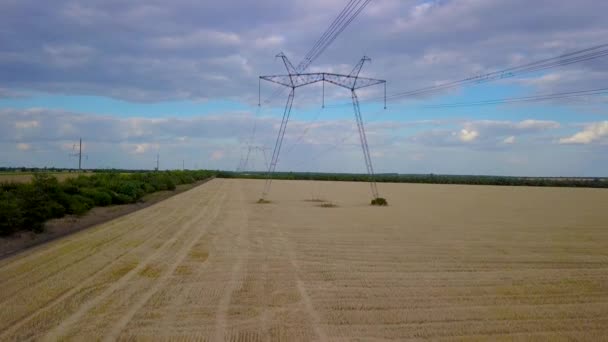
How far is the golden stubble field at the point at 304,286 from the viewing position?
809cm

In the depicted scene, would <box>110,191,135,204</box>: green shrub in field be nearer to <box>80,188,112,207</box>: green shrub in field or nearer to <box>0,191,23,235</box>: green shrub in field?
<box>80,188,112,207</box>: green shrub in field

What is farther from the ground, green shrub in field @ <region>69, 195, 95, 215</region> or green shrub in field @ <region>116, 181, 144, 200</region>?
green shrub in field @ <region>116, 181, 144, 200</region>

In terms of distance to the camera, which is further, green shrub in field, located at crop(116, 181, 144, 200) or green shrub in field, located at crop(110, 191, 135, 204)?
green shrub in field, located at crop(116, 181, 144, 200)

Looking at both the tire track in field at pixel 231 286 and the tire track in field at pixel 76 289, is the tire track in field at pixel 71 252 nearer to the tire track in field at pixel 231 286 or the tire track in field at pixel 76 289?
the tire track in field at pixel 76 289

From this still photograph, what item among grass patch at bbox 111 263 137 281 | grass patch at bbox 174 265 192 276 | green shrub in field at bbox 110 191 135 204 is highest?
green shrub in field at bbox 110 191 135 204

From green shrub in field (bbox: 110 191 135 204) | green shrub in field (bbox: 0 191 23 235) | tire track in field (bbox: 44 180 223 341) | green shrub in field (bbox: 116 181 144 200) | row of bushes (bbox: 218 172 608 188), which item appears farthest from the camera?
row of bushes (bbox: 218 172 608 188)

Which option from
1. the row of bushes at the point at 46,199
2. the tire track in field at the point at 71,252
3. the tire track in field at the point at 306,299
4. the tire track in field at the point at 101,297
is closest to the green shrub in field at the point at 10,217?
the row of bushes at the point at 46,199

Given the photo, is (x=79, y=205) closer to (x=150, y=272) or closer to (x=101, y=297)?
(x=150, y=272)

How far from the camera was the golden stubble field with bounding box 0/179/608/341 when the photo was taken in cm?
809

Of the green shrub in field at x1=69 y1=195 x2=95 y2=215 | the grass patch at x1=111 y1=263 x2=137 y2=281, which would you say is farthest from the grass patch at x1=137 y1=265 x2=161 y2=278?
the green shrub in field at x1=69 y1=195 x2=95 y2=215

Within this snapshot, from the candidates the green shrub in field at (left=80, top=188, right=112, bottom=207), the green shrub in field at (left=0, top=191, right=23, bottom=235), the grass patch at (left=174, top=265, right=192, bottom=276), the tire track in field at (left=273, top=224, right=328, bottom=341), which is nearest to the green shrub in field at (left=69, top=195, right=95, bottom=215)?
the green shrub in field at (left=80, top=188, right=112, bottom=207)

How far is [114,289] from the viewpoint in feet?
34.8

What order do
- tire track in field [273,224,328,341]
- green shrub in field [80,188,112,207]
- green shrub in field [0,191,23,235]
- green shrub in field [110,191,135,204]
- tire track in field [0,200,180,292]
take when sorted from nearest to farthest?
tire track in field [273,224,328,341] → tire track in field [0,200,180,292] → green shrub in field [0,191,23,235] → green shrub in field [80,188,112,207] → green shrub in field [110,191,135,204]

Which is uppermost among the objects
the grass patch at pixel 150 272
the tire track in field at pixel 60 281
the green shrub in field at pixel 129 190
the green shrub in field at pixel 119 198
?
the green shrub in field at pixel 129 190
